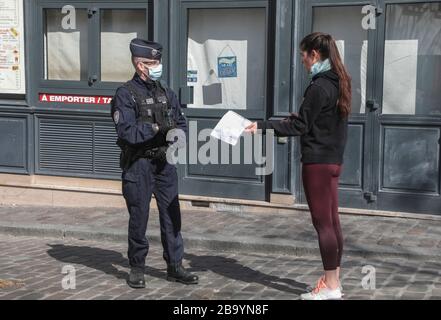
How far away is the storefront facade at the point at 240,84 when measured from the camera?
8258 mm

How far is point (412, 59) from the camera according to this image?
27.1 feet

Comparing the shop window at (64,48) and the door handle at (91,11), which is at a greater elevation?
the door handle at (91,11)

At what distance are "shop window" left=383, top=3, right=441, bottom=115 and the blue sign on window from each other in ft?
6.34

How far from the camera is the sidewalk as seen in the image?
7.11 metres

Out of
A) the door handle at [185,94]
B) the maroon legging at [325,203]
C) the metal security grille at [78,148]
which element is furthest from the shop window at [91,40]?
the maroon legging at [325,203]

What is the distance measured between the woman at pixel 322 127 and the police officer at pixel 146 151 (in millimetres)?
868

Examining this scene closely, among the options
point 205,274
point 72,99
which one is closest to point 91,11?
point 72,99

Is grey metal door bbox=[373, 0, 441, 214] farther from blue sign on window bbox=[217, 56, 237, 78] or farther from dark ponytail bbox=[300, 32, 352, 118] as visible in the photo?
dark ponytail bbox=[300, 32, 352, 118]

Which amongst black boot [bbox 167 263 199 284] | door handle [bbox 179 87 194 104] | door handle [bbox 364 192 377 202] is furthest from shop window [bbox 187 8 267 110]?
black boot [bbox 167 263 199 284]

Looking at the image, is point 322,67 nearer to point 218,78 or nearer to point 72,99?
point 218,78

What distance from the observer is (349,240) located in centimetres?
737

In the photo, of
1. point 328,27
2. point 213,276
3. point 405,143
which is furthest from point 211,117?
point 213,276

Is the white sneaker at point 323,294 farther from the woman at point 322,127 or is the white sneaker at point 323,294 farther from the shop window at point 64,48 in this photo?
the shop window at point 64,48

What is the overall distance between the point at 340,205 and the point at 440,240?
158cm
